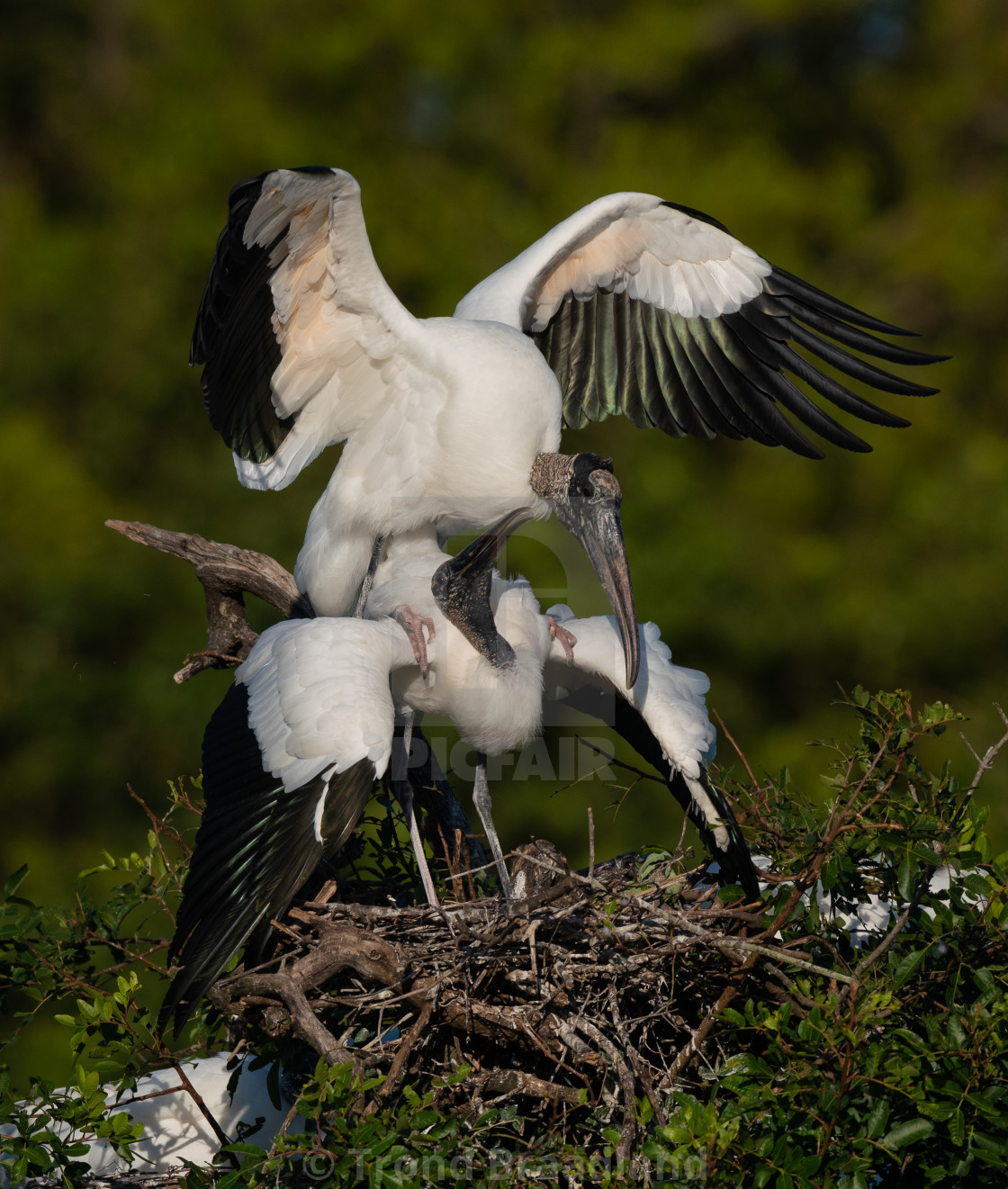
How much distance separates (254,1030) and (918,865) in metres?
1.48

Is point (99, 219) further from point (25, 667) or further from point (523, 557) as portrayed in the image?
point (523, 557)

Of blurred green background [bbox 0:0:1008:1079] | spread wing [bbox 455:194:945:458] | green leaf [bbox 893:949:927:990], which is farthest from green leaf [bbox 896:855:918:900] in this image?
blurred green background [bbox 0:0:1008:1079]

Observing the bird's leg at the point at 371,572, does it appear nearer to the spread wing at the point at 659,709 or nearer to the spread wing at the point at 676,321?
the spread wing at the point at 659,709

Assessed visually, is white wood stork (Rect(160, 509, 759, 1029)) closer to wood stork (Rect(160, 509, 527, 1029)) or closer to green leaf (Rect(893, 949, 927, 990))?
wood stork (Rect(160, 509, 527, 1029))

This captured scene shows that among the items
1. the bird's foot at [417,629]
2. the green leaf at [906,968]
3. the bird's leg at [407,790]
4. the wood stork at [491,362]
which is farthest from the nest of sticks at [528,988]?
the wood stork at [491,362]

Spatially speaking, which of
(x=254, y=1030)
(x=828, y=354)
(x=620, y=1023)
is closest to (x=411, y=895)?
(x=254, y=1030)

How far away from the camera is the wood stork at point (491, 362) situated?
3.95m

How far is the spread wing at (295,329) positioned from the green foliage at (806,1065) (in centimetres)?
150

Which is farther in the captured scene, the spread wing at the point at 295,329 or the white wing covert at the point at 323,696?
the spread wing at the point at 295,329

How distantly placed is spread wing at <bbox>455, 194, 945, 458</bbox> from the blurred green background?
4639 millimetres

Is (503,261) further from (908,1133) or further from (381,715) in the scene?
(908,1133)

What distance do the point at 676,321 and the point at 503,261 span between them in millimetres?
7093

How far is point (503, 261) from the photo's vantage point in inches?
458

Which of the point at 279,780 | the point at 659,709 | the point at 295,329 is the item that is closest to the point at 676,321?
the point at 295,329
